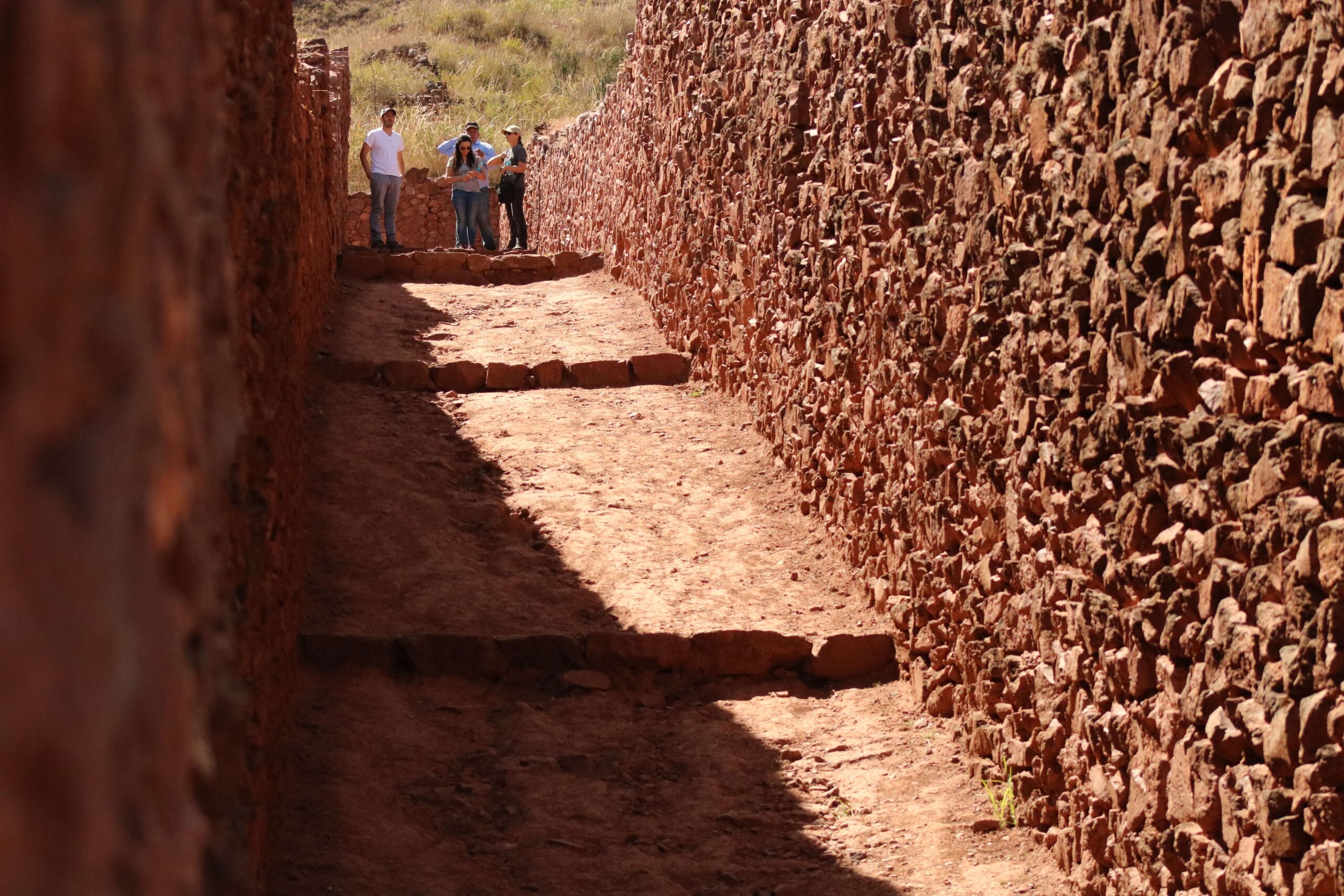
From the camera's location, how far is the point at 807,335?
20.2 feet

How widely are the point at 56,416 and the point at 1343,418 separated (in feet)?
8.34

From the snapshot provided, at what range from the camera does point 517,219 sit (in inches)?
573

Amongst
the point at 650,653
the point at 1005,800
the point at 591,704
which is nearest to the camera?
the point at 1005,800

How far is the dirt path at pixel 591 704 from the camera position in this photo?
4082 millimetres

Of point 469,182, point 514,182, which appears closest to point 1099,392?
point 469,182

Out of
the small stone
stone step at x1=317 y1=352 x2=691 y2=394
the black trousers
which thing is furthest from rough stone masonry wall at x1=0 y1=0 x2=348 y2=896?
the black trousers

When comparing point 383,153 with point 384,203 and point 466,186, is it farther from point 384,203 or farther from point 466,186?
point 466,186

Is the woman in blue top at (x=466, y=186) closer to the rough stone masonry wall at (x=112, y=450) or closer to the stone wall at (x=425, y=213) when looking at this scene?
the stone wall at (x=425, y=213)

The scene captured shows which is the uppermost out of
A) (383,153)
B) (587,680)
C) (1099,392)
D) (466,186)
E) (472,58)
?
(472,58)

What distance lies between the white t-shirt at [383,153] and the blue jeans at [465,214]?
4.12 ft

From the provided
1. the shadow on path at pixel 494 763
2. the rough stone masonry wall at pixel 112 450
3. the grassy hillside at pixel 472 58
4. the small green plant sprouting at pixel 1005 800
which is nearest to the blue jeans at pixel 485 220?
the grassy hillside at pixel 472 58

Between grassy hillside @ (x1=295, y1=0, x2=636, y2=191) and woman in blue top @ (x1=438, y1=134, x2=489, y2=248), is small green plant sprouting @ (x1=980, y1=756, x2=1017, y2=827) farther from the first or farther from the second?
grassy hillside @ (x1=295, y1=0, x2=636, y2=191)

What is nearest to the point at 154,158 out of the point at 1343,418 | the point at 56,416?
the point at 56,416

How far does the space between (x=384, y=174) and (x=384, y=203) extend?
0.34 metres
